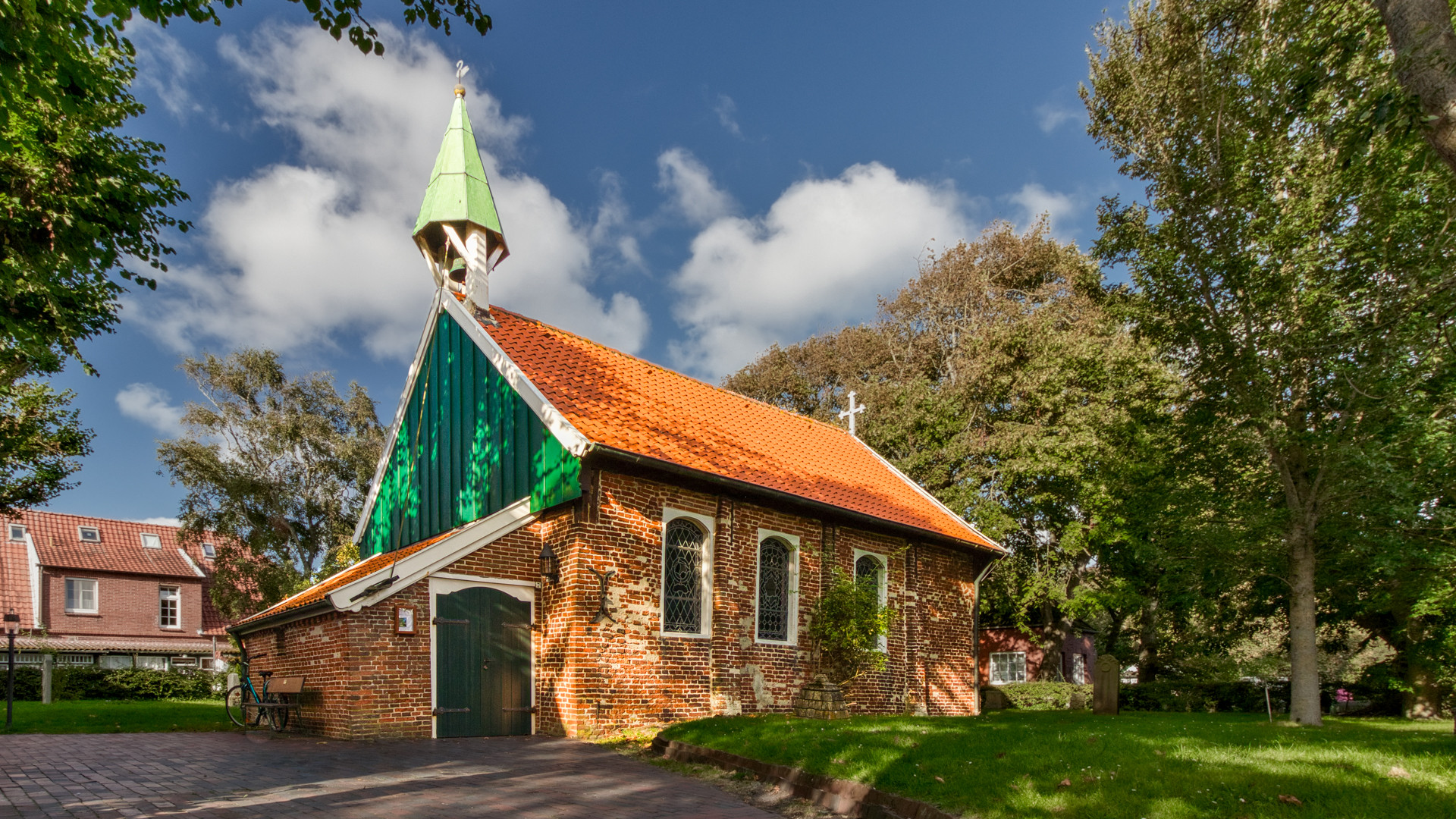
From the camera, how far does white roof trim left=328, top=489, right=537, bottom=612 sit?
35.0 ft

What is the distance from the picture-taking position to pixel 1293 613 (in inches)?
575

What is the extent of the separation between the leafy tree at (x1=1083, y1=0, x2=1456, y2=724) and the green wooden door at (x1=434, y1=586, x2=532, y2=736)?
12.4m

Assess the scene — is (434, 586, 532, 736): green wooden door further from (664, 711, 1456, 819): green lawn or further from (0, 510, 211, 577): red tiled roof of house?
(0, 510, 211, 577): red tiled roof of house

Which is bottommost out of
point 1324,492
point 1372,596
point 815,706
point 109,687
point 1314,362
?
point 109,687

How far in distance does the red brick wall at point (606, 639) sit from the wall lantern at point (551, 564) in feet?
0.40

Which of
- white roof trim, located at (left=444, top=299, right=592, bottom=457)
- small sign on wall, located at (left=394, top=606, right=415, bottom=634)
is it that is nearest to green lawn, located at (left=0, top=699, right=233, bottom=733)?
small sign on wall, located at (left=394, top=606, right=415, bottom=634)

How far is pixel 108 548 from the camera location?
35188 mm

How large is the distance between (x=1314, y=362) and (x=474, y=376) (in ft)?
46.8

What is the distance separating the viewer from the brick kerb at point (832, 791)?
6559mm

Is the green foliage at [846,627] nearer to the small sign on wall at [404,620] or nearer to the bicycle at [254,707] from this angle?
the small sign on wall at [404,620]

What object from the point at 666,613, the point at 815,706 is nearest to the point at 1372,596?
the point at 815,706

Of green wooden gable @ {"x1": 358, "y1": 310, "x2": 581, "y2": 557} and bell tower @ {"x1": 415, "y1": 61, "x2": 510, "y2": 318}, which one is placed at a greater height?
bell tower @ {"x1": 415, "y1": 61, "x2": 510, "y2": 318}

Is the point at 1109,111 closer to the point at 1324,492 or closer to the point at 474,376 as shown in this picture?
the point at 1324,492

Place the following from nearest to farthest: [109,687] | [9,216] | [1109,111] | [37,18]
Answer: [37,18] < [9,216] < [1109,111] < [109,687]
